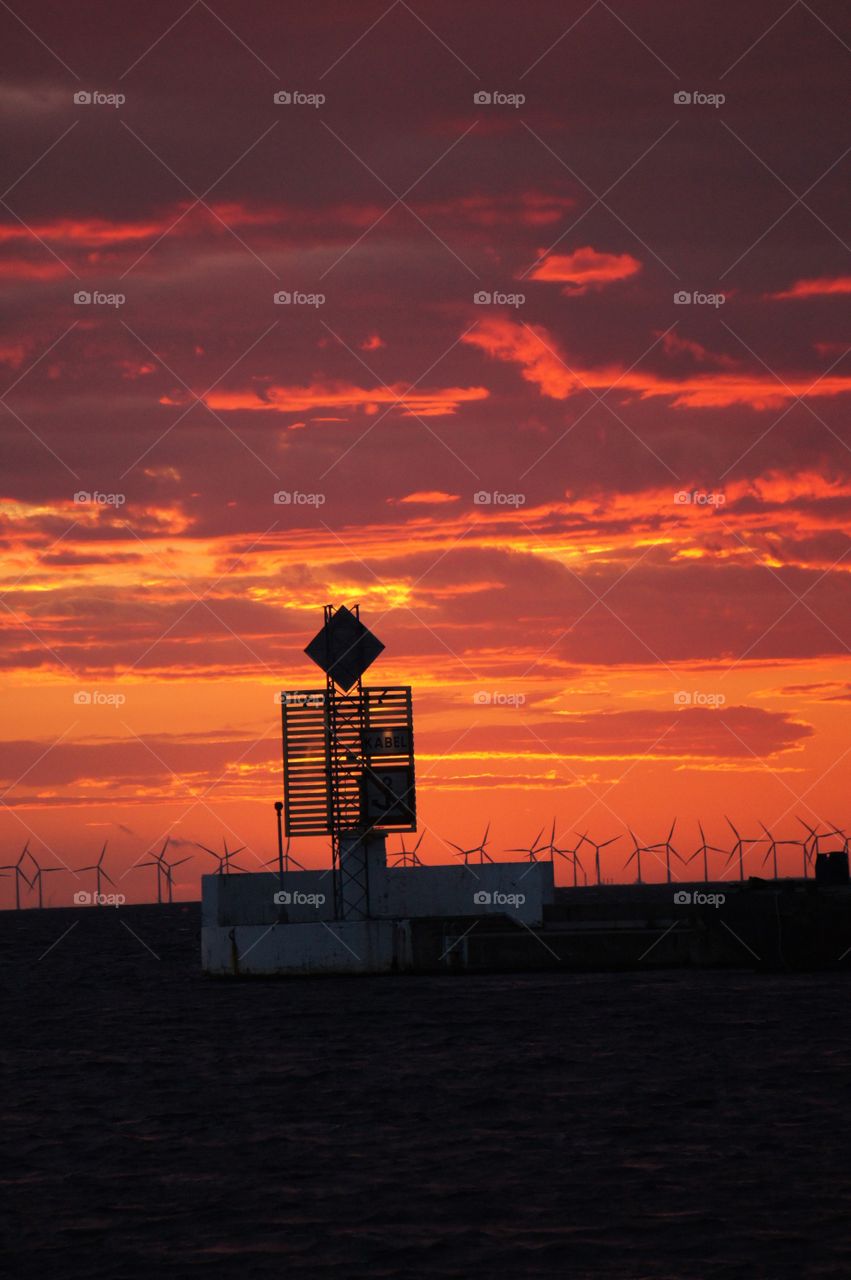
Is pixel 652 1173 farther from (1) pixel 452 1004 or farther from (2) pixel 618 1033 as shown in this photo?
(1) pixel 452 1004

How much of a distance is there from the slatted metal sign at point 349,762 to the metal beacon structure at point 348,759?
0.06 metres

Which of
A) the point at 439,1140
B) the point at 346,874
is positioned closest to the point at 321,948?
the point at 346,874

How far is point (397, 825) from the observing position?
9994 cm

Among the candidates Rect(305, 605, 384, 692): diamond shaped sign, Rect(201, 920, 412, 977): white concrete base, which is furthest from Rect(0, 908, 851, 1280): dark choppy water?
Rect(305, 605, 384, 692): diamond shaped sign

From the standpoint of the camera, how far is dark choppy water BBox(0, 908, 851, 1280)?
33625 mm

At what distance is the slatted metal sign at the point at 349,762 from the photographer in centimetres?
9944

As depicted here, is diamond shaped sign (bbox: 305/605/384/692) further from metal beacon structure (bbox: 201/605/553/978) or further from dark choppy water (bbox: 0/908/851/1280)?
dark choppy water (bbox: 0/908/851/1280)

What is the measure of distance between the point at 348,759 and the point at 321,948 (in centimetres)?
1174

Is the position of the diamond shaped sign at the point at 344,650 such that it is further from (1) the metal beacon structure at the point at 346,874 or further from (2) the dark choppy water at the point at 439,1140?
(2) the dark choppy water at the point at 439,1140

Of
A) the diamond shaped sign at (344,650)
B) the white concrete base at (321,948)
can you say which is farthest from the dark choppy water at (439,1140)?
the diamond shaped sign at (344,650)

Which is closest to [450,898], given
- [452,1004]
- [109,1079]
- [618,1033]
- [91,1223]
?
[452,1004]

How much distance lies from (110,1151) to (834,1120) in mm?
Answer: 19905

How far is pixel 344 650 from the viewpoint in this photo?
99.5m

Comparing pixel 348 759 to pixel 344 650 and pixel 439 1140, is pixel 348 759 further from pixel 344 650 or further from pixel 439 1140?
pixel 439 1140
